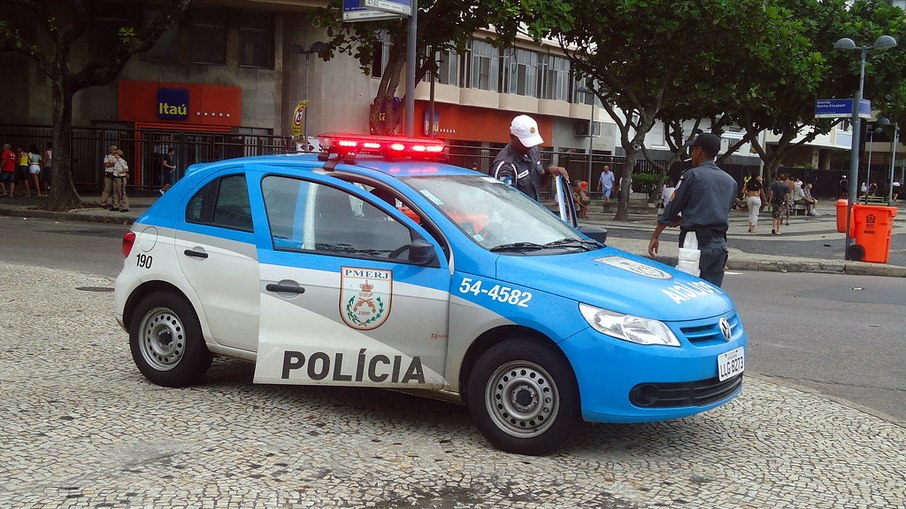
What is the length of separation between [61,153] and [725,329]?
23406mm

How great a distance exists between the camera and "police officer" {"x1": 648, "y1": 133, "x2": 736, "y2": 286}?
297 inches

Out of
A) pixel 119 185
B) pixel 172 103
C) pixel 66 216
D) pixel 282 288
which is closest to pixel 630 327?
pixel 282 288

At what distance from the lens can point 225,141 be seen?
3531 centimetres

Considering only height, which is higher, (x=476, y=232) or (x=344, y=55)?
(x=344, y=55)

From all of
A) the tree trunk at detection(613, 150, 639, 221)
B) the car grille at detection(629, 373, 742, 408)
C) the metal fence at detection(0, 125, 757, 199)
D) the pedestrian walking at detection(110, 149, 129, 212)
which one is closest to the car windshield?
the car grille at detection(629, 373, 742, 408)

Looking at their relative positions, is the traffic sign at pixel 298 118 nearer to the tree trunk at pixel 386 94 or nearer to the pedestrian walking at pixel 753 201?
the tree trunk at pixel 386 94

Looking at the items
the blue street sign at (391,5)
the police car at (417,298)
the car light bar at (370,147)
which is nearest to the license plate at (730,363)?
the police car at (417,298)

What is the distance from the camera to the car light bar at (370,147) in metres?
6.13

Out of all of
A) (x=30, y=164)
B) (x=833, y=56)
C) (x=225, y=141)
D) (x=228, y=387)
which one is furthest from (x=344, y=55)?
(x=228, y=387)

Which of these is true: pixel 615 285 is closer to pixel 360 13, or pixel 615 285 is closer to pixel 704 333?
pixel 704 333

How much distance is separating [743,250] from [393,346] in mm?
16665

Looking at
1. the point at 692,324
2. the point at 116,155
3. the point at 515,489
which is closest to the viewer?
the point at 515,489

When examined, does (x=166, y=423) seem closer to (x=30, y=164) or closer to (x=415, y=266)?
(x=415, y=266)

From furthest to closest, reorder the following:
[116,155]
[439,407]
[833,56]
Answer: [833,56] < [116,155] < [439,407]
